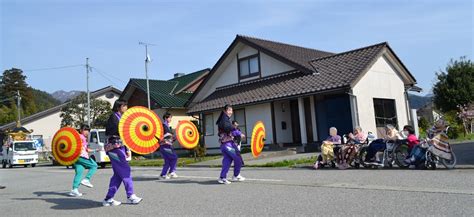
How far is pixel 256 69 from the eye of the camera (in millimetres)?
25547

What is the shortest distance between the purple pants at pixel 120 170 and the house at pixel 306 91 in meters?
13.2

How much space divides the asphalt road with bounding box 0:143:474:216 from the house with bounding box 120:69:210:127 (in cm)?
2112

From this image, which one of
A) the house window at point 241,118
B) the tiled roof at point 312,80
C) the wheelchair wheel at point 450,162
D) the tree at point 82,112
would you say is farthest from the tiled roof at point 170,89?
the wheelchair wheel at point 450,162

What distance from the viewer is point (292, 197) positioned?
7.74m

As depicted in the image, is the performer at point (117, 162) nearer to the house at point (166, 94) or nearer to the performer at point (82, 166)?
the performer at point (82, 166)

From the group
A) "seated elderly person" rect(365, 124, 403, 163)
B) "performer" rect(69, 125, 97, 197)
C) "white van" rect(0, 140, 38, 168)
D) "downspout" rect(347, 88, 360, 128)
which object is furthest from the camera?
"white van" rect(0, 140, 38, 168)

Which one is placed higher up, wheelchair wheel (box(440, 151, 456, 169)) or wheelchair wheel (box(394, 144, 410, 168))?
wheelchair wheel (box(394, 144, 410, 168))

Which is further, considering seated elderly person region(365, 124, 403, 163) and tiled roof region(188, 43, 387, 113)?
tiled roof region(188, 43, 387, 113)

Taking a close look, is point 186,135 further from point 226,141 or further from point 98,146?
point 98,146

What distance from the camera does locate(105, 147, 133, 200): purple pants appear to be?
24.9 ft

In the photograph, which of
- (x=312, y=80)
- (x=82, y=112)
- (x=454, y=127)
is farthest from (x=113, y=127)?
(x=82, y=112)

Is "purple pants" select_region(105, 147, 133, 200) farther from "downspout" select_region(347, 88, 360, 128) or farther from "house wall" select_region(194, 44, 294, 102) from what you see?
"house wall" select_region(194, 44, 294, 102)

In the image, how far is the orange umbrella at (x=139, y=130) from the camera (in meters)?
7.75

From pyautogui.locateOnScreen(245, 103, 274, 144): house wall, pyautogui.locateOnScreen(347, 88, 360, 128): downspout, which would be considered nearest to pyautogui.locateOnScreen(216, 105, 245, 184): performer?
pyautogui.locateOnScreen(347, 88, 360, 128): downspout
